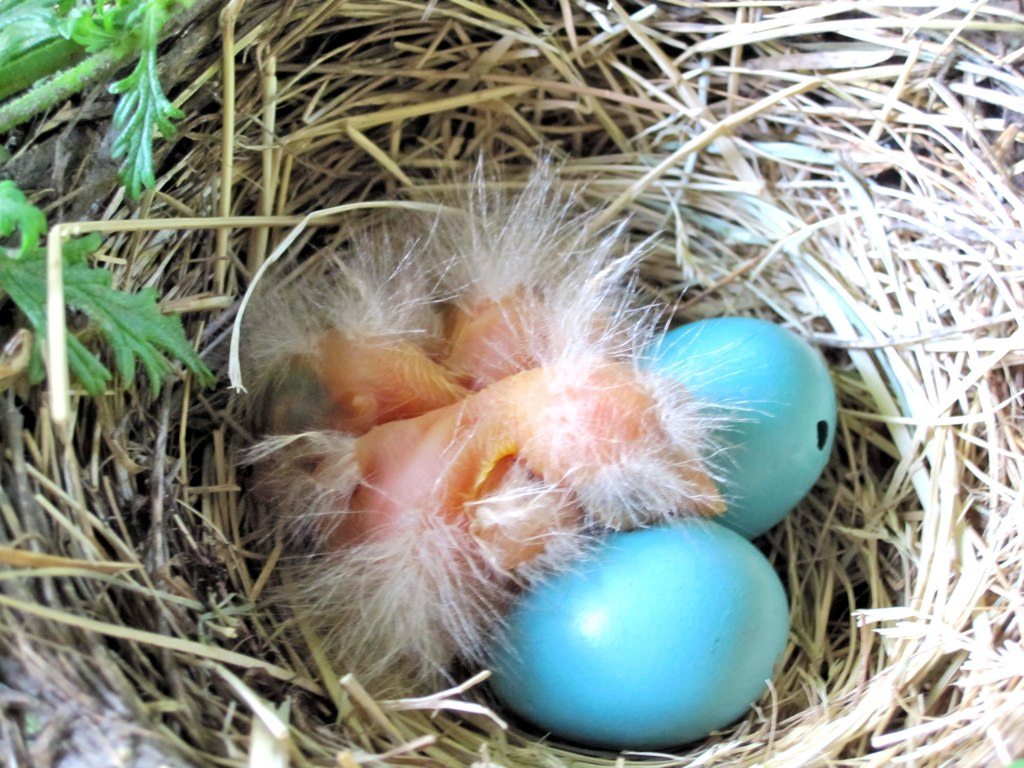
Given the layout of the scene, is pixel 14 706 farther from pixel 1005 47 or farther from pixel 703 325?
pixel 1005 47

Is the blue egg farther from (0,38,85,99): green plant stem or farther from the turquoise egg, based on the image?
(0,38,85,99): green plant stem

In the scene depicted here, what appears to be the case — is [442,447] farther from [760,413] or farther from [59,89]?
[59,89]

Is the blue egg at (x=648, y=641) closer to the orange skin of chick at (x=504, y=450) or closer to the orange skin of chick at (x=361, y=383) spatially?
the orange skin of chick at (x=504, y=450)

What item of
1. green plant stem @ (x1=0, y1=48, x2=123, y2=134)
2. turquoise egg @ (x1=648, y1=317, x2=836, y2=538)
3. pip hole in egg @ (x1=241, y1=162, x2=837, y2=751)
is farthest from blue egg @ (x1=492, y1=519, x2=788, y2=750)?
green plant stem @ (x1=0, y1=48, x2=123, y2=134)

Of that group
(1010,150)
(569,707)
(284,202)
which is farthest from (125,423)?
(1010,150)

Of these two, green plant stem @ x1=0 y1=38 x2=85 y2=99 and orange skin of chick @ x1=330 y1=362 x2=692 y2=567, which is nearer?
green plant stem @ x1=0 y1=38 x2=85 y2=99

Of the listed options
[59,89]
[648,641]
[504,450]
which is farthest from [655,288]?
[59,89]
